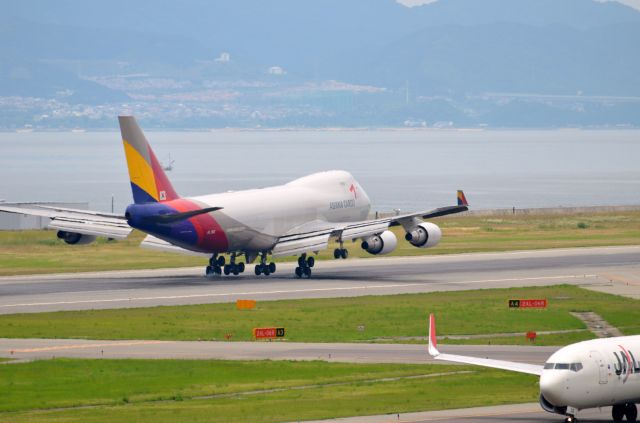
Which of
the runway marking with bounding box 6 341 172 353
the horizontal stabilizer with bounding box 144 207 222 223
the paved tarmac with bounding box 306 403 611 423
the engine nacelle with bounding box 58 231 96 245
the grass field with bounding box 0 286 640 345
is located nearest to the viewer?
the paved tarmac with bounding box 306 403 611 423

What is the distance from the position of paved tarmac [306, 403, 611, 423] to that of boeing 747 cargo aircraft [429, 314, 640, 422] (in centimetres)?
185

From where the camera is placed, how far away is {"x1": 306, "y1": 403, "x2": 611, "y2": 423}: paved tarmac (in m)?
42.0

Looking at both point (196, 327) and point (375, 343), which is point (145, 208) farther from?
point (375, 343)

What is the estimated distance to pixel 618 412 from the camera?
41.3m

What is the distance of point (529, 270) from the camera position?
315 ft

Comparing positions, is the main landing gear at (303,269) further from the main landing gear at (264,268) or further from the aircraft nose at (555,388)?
the aircraft nose at (555,388)

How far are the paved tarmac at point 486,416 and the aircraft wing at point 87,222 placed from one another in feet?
158

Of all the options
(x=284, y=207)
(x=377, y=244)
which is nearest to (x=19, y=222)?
(x=284, y=207)

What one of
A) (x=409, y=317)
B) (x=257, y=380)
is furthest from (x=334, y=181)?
(x=257, y=380)

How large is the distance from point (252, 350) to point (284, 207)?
34.0 meters

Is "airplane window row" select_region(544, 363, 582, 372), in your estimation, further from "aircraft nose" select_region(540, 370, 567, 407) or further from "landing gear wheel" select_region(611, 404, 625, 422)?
"landing gear wheel" select_region(611, 404, 625, 422)

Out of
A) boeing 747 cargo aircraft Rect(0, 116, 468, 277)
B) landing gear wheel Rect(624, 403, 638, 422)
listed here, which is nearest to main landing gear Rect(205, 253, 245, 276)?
boeing 747 cargo aircraft Rect(0, 116, 468, 277)

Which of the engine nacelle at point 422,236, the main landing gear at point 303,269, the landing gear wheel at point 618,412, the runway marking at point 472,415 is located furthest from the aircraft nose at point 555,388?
the main landing gear at point 303,269

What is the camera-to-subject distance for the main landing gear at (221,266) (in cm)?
9281
